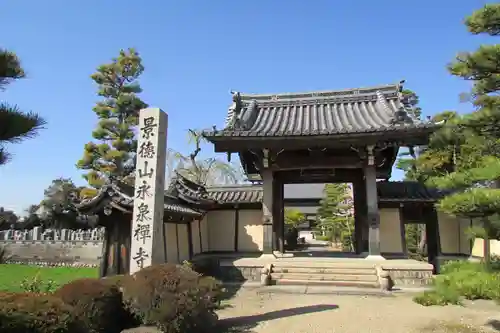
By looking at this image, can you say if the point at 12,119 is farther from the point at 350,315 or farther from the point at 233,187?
the point at 233,187

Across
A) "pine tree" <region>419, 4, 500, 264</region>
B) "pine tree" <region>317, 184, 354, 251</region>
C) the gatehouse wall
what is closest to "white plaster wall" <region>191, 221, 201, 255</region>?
the gatehouse wall

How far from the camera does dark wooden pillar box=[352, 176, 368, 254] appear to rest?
1455cm

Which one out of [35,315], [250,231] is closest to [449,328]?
[35,315]

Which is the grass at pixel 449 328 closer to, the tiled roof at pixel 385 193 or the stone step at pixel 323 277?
the stone step at pixel 323 277

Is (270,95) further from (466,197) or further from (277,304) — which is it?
(466,197)

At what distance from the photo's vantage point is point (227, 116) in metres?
15.2

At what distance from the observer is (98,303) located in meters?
5.83

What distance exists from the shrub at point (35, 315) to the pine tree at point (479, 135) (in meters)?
5.75

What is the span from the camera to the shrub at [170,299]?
5.95 meters

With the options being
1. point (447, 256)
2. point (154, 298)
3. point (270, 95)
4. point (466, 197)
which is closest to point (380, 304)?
point (466, 197)

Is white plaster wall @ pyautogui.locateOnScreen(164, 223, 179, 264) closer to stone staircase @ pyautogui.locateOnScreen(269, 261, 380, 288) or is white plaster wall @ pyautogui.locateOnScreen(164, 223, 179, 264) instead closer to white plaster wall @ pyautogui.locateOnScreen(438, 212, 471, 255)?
stone staircase @ pyautogui.locateOnScreen(269, 261, 380, 288)

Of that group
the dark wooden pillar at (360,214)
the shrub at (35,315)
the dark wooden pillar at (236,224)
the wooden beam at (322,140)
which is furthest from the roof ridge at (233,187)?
the shrub at (35,315)

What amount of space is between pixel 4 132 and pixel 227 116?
1074cm

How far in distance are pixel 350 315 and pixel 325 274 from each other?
416cm
